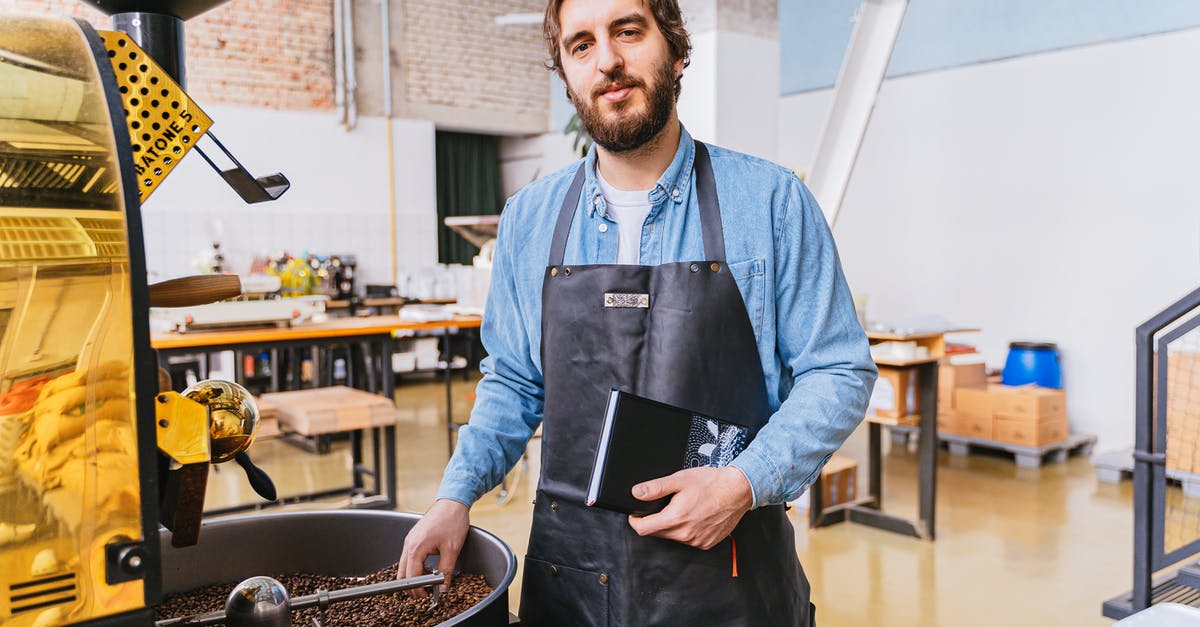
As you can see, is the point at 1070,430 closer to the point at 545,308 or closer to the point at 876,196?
the point at 876,196

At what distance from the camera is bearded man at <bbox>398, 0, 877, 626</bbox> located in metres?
1.25

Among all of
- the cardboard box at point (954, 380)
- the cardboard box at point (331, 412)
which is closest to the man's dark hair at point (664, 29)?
the cardboard box at point (331, 412)

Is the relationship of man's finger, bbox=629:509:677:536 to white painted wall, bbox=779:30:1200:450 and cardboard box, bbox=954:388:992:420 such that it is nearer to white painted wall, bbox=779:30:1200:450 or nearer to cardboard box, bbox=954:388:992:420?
cardboard box, bbox=954:388:992:420

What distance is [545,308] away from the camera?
1400 millimetres

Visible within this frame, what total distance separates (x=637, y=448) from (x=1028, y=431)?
16.1 feet

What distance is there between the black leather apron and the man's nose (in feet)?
0.65

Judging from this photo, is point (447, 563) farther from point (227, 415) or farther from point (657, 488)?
point (227, 415)

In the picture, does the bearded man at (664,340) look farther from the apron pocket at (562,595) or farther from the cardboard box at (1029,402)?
the cardboard box at (1029,402)

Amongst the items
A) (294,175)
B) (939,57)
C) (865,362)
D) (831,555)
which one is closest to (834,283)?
(865,362)

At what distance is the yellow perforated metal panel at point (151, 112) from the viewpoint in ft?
2.93

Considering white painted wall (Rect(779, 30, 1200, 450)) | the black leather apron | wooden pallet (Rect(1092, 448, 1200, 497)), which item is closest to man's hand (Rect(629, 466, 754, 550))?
the black leather apron

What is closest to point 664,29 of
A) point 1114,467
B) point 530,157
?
point 1114,467

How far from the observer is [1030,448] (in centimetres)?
533

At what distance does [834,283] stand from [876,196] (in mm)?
5825
